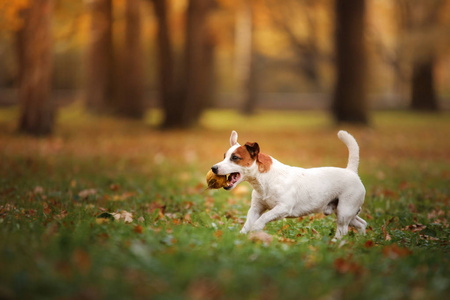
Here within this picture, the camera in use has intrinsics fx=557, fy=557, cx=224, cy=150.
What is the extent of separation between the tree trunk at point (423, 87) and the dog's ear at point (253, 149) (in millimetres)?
30848

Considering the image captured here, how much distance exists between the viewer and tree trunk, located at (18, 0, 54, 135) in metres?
15.0

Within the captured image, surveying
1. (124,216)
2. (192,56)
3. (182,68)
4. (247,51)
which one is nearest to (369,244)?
(124,216)

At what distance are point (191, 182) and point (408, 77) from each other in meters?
30.3

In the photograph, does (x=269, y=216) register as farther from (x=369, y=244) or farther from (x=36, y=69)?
(x=36, y=69)

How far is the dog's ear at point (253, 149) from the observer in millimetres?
5223

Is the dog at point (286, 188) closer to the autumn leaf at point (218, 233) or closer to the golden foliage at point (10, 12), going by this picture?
the autumn leaf at point (218, 233)

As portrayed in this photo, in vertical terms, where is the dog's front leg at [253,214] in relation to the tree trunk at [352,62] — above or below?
below

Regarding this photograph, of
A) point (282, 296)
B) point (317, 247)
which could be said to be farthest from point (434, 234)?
point (282, 296)

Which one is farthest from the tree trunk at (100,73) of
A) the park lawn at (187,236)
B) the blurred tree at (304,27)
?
the park lawn at (187,236)

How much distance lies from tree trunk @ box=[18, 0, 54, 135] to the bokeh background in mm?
27

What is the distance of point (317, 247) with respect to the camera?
478cm

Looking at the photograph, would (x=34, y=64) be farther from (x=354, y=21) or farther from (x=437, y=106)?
(x=437, y=106)

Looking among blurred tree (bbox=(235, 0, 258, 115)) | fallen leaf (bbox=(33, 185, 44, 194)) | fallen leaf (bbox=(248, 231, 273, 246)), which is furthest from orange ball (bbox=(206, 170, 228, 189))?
blurred tree (bbox=(235, 0, 258, 115))

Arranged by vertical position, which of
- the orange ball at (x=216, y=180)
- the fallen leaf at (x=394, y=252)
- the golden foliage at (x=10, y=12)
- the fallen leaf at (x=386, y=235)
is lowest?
the fallen leaf at (x=386, y=235)
